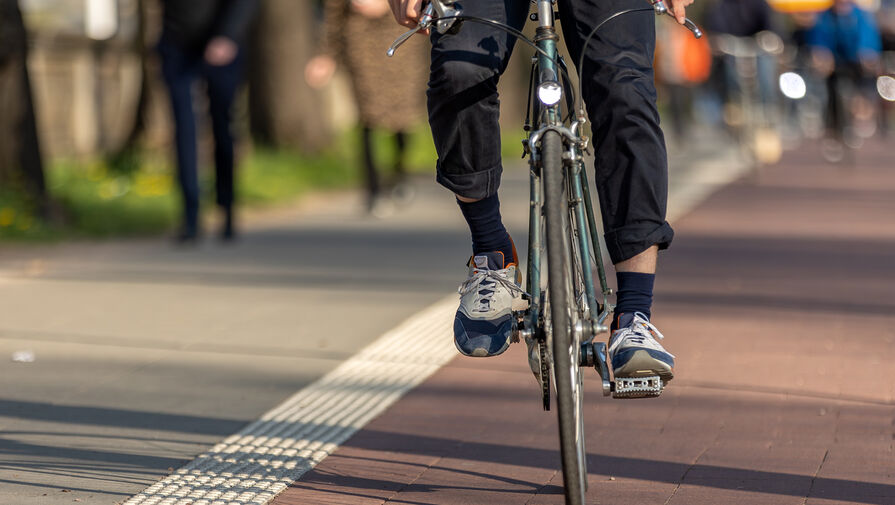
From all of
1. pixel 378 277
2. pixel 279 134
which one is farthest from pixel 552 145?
pixel 279 134

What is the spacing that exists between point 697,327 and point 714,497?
8.37ft

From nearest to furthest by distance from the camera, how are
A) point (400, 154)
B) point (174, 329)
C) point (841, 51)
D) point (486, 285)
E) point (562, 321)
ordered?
point (562, 321) → point (486, 285) → point (174, 329) → point (400, 154) → point (841, 51)

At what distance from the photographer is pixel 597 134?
11.7 ft

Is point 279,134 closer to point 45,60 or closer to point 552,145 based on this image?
point 45,60

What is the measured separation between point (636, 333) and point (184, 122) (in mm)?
5504

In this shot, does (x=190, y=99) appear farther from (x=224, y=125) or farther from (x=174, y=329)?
(x=174, y=329)

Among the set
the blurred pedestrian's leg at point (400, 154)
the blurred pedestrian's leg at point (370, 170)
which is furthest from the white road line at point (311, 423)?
the blurred pedestrian's leg at point (400, 154)

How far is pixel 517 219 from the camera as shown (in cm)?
1020

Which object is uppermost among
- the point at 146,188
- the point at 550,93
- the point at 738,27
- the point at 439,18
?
the point at 738,27

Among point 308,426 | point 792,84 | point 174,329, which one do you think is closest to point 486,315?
point 308,426

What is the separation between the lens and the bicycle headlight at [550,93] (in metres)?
3.36

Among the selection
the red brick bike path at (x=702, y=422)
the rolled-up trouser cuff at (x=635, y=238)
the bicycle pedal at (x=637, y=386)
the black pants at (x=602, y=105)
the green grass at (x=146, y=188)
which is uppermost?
the black pants at (x=602, y=105)

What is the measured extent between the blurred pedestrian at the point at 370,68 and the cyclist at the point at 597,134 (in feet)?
21.2

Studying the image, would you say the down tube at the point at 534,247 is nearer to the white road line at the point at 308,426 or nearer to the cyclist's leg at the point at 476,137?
the cyclist's leg at the point at 476,137
